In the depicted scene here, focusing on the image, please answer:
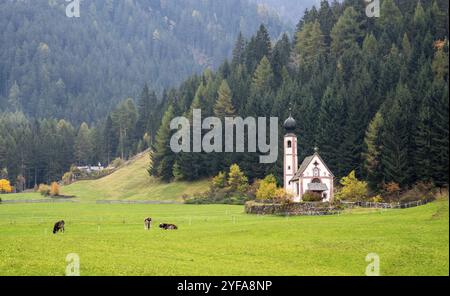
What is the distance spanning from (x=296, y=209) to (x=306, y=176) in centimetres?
1200

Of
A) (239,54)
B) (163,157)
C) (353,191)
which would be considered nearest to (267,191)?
(353,191)

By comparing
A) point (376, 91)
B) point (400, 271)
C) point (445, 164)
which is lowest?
point (400, 271)

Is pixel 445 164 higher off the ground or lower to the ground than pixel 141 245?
higher

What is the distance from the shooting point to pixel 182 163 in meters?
124

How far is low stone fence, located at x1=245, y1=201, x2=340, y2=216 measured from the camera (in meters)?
72.8

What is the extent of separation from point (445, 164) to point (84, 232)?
4262 centimetres

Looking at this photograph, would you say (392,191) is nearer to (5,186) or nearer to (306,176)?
(306,176)

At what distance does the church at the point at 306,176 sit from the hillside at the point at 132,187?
95.2ft

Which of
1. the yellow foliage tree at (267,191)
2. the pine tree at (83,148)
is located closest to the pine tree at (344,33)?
the yellow foliage tree at (267,191)

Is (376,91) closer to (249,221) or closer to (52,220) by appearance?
(249,221)

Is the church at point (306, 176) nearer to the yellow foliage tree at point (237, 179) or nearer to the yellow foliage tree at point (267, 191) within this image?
the yellow foliage tree at point (267, 191)

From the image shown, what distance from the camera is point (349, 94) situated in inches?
4188

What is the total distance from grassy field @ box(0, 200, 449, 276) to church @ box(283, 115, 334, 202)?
22203mm
